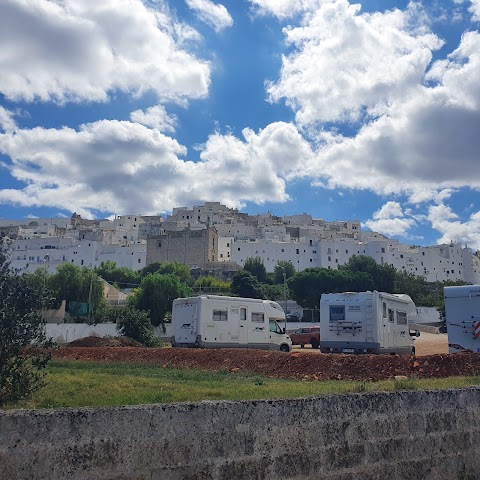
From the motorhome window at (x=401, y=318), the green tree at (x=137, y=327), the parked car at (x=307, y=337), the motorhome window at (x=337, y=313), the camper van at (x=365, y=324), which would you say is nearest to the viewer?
the camper van at (x=365, y=324)

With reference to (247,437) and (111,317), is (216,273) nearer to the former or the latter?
(111,317)

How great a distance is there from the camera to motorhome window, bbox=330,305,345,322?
1999 centimetres

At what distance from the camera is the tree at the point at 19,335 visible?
21.0ft

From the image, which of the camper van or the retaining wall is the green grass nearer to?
the retaining wall

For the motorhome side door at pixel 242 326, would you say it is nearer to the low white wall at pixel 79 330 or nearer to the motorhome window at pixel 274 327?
the motorhome window at pixel 274 327

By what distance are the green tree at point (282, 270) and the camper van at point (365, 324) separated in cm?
7381

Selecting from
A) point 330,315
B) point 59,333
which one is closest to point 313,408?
point 330,315

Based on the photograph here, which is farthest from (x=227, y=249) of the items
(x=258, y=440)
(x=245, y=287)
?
(x=258, y=440)

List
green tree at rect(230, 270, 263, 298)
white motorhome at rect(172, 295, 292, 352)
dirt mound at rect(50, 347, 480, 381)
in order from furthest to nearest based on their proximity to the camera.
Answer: green tree at rect(230, 270, 263, 298)
white motorhome at rect(172, 295, 292, 352)
dirt mound at rect(50, 347, 480, 381)

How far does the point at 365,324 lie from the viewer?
19.1 m

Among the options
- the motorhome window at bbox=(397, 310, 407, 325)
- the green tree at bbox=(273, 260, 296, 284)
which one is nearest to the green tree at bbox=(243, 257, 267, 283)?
the green tree at bbox=(273, 260, 296, 284)

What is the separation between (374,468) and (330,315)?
1525cm

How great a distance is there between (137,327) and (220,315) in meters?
9.62

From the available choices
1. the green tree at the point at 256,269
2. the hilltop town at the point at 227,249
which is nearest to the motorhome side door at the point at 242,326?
the green tree at the point at 256,269
